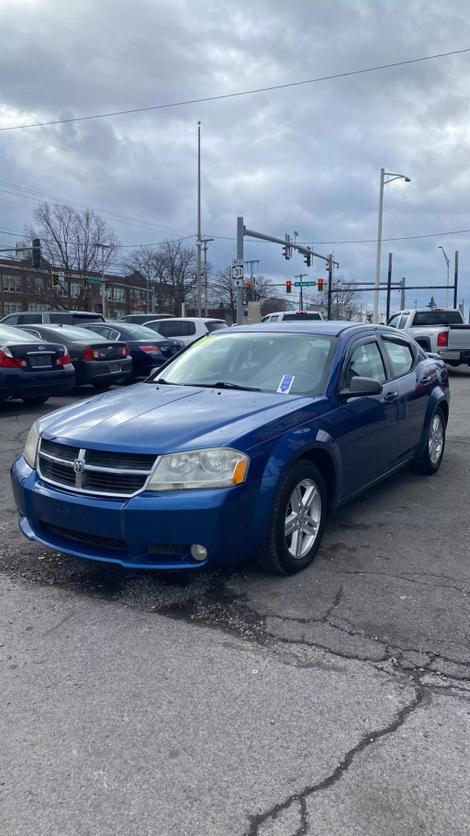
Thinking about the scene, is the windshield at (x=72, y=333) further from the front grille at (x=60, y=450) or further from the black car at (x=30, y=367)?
the front grille at (x=60, y=450)

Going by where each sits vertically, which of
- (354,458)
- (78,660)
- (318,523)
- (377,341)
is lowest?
(78,660)

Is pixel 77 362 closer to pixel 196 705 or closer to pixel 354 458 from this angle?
pixel 354 458

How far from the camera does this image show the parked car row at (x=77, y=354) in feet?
31.4

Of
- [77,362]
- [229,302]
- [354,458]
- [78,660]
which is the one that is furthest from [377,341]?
[229,302]

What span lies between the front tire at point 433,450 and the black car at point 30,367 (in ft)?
20.0

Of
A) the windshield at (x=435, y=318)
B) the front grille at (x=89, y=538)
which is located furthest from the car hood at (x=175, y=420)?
the windshield at (x=435, y=318)

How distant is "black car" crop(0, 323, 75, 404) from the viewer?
9.46 metres

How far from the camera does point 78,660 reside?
2943 millimetres

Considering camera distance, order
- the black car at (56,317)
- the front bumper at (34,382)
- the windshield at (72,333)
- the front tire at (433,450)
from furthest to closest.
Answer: the black car at (56,317) < the windshield at (72,333) < the front bumper at (34,382) < the front tire at (433,450)

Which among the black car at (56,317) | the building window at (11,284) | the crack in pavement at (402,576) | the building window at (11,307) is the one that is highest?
the building window at (11,284)

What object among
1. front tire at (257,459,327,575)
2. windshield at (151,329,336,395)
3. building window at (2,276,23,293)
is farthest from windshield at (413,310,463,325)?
building window at (2,276,23,293)

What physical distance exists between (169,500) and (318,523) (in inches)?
47.6

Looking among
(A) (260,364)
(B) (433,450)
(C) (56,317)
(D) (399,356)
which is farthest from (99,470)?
(C) (56,317)

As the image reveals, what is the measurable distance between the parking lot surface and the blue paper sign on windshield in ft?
3.73
